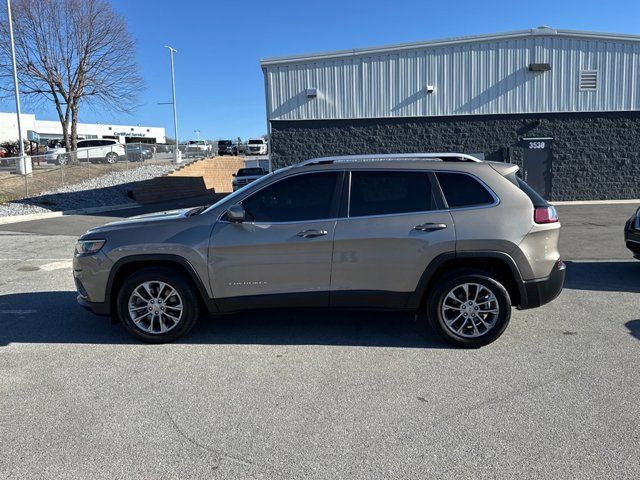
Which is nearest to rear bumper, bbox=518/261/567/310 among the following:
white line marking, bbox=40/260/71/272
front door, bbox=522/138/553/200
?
white line marking, bbox=40/260/71/272

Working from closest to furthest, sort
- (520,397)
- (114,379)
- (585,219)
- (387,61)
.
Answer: (520,397)
(114,379)
(585,219)
(387,61)

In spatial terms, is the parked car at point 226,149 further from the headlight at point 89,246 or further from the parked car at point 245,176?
the headlight at point 89,246

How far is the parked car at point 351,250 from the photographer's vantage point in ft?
15.2

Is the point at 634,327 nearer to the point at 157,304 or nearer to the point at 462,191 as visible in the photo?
the point at 462,191

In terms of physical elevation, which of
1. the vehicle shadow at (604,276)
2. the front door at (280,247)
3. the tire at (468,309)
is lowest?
the vehicle shadow at (604,276)

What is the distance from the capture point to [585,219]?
47.5 ft

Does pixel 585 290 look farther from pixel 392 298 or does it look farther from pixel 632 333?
pixel 392 298

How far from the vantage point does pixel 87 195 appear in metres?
22.7

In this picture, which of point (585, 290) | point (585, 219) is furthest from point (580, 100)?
point (585, 290)

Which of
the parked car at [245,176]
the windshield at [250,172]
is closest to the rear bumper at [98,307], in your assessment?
the parked car at [245,176]

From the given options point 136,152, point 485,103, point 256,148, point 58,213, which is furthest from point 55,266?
point 256,148

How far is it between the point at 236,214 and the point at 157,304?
1182 millimetres

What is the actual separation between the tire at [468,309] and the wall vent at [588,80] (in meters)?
17.2

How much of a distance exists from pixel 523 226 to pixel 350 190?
159cm
